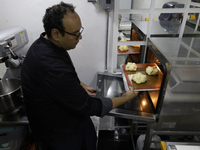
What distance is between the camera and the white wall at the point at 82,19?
4.38 feet

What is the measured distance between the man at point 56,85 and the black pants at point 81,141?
0.06 meters

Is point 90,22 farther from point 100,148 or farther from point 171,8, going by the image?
point 100,148

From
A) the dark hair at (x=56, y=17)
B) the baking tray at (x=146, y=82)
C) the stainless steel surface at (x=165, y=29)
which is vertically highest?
the dark hair at (x=56, y=17)

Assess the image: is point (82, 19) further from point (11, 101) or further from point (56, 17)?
point (11, 101)

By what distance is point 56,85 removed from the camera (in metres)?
0.83

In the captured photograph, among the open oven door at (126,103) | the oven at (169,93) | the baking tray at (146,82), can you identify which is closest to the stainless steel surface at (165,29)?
the oven at (169,93)

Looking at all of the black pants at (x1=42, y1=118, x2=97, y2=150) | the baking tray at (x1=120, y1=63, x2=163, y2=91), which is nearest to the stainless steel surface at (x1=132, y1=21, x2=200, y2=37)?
the baking tray at (x1=120, y1=63, x2=163, y2=91)

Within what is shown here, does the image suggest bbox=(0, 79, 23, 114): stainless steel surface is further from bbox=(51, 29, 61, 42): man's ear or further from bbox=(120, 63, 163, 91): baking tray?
bbox=(120, 63, 163, 91): baking tray

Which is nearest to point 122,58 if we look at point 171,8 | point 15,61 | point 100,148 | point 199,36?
point 171,8

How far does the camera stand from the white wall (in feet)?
4.38

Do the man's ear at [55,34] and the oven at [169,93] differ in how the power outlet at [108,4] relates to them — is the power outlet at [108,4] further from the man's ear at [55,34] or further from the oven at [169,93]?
the man's ear at [55,34]

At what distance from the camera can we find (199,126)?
119 cm

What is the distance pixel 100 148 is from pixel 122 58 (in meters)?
1.18

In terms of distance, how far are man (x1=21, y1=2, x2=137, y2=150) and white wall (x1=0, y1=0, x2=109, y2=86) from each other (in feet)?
1.66
